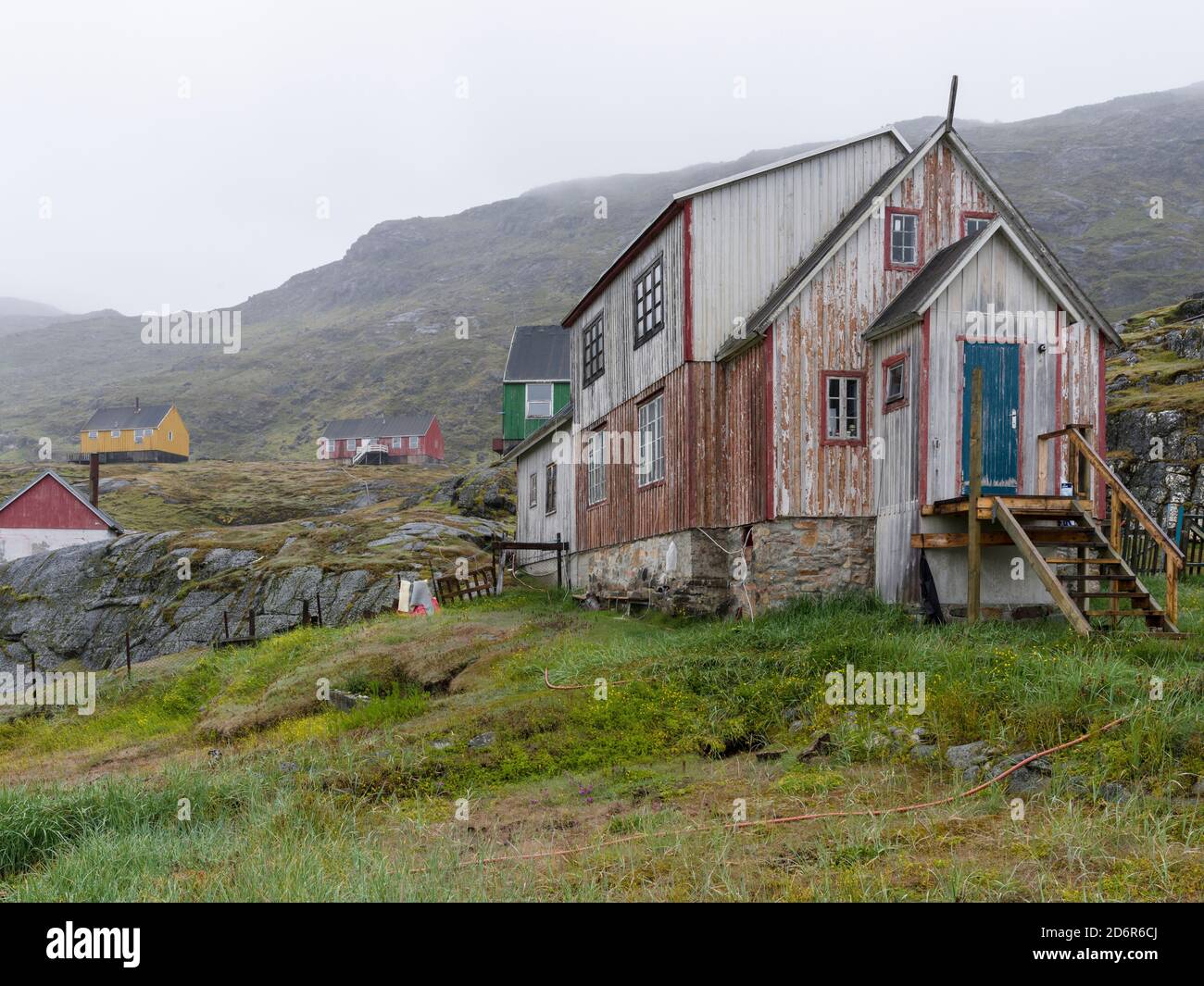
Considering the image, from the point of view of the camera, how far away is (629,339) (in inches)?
853

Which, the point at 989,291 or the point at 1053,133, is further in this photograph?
the point at 1053,133

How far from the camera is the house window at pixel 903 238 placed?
17938 mm

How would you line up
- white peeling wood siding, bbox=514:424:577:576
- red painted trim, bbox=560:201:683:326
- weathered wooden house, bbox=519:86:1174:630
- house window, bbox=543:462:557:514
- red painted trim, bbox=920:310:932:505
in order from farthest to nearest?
house window, bbox=543:462:557:514 < white peeling wood siding, bbox=514:424:577:576 < red painted trim, bbox=560:201:683:326 < weathered wooden house, bbox=519:86:1174:630 < red painted trim, bbox=920:310:932:505

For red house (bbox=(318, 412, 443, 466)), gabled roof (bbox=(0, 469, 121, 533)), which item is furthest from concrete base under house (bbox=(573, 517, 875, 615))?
red house (bbox=(318, 412, 443, 466))

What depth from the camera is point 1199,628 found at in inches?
526

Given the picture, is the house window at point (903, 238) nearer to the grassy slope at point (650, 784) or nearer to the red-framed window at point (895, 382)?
the red-framed window at point (895, 382)

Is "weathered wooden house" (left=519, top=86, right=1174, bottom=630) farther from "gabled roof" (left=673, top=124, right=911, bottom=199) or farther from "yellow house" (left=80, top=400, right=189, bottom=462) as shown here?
"yellow house" (left=80, top=400, right=189, bottom=462)

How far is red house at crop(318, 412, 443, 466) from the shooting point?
92.4 m

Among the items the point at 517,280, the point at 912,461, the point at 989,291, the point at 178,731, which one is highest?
the point at 517,280

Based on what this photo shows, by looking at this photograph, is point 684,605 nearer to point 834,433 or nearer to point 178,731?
point 834,433

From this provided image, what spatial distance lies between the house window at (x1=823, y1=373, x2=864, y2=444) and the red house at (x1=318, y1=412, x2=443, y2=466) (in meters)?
73.5

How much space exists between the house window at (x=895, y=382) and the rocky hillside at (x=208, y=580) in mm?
16715

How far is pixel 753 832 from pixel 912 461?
10077 millimetres

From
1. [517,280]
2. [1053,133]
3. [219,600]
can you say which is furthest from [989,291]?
[1053,133]
